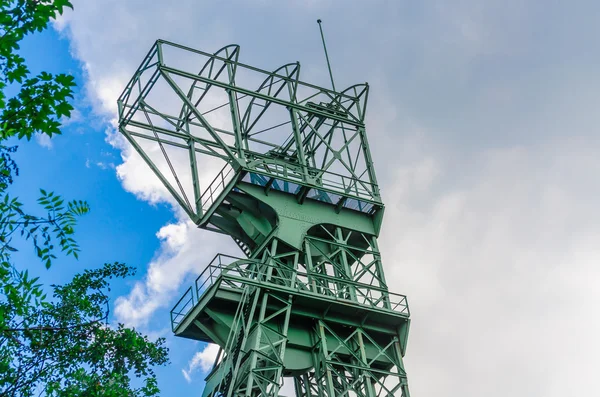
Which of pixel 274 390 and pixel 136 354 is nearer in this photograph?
pixel 136 354

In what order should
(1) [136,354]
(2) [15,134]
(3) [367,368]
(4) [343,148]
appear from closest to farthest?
(2) [15,134], (1) [136,354], (3) [367,368], (4) [343,148]

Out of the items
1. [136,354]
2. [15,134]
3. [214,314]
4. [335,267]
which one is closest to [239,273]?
[214,314]

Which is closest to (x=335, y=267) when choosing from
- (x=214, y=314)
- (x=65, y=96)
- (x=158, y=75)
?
(x=214, y=314)

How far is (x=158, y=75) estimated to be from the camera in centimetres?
2884

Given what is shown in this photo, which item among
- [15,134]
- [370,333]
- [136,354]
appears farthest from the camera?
[370,333]

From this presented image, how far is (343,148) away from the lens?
1220 inches

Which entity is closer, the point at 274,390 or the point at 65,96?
the point at 65,96

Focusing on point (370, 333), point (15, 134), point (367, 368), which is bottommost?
point (15, 134)

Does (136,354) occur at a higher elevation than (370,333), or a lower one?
lower

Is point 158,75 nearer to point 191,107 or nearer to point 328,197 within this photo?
point 191,107

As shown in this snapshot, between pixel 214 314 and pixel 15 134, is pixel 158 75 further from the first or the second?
pixel 15 134

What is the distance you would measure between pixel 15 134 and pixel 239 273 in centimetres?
1520

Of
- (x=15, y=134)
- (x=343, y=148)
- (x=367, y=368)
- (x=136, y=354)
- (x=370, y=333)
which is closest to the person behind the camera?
(x=15, y=134)

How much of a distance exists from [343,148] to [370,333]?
872 centimetres
